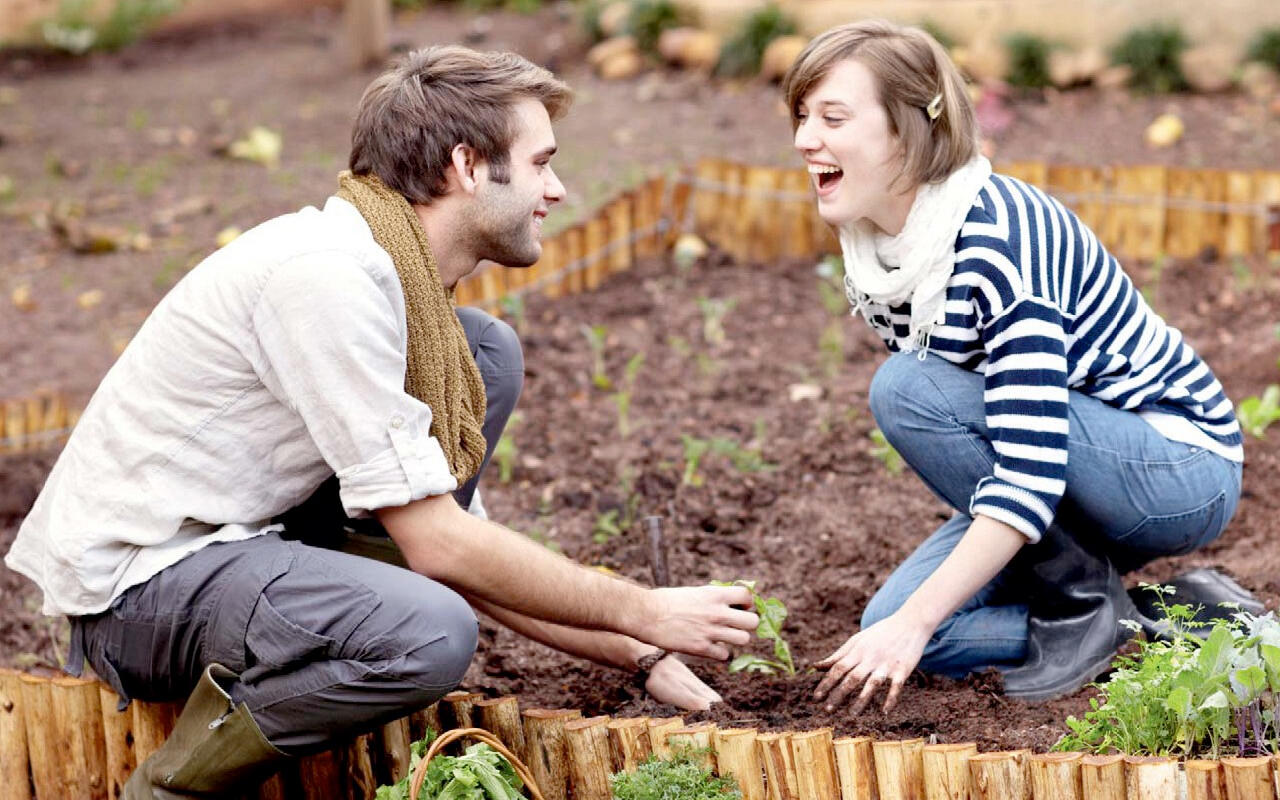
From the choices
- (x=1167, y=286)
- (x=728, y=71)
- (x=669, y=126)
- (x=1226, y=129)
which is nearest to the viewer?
(x=1167, y=286)

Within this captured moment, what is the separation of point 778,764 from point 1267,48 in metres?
5.97

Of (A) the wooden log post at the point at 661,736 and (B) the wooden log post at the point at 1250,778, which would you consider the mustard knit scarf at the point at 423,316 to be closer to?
(A) the wooden log post at the point at 661,736

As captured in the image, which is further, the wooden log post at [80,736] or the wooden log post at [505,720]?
the wooden log post at [80,736]

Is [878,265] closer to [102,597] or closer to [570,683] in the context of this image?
[570,683]

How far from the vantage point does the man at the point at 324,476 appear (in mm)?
2697

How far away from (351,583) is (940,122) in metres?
1.42

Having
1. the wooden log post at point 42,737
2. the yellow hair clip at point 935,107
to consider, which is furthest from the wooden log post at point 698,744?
the wooden log post at point 42,737

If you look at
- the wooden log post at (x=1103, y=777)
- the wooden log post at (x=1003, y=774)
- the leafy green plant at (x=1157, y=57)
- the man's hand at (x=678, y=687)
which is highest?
the leafy green plant at (x=1157, y=57)

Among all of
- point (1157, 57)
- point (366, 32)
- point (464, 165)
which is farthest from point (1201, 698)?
point (366, 32)

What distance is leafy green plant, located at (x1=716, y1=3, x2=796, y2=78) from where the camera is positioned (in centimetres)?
838

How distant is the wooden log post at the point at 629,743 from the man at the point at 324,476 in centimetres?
18

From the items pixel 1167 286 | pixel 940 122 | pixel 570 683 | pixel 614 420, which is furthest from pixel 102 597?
pixel 1167 286

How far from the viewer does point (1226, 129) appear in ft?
23.2

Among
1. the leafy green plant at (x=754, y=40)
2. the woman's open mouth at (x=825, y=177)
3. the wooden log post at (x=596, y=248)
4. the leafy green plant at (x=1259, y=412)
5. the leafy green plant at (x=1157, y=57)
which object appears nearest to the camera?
the woman's open mouth at (x=825, y=177)
